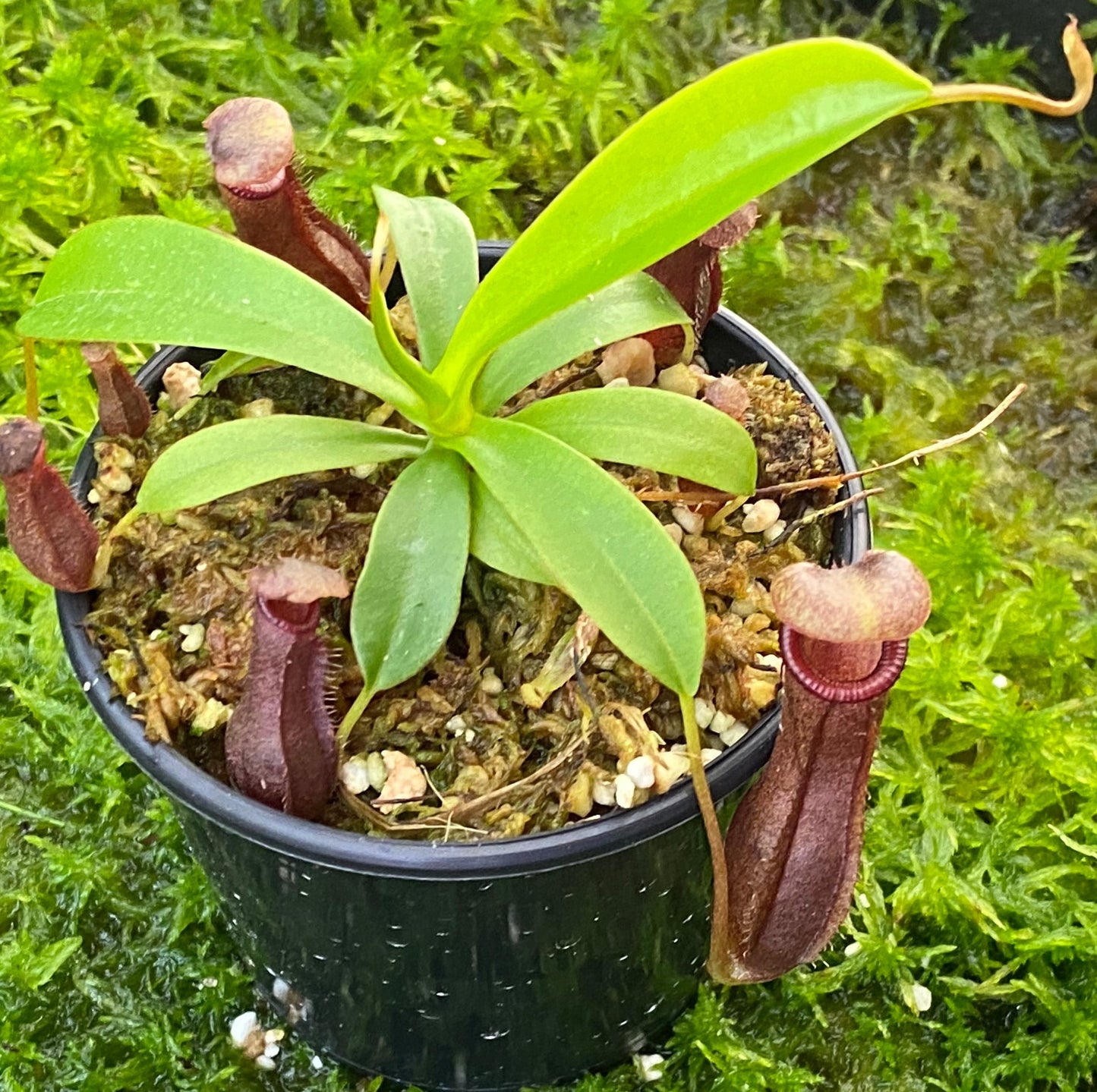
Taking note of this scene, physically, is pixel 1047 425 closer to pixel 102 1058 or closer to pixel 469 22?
pixel 469 22

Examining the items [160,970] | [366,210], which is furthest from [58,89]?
[160,970]

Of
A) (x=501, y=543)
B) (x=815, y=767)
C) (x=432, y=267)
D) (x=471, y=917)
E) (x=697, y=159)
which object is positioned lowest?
(x=471, y=917)

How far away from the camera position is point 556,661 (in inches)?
31.0

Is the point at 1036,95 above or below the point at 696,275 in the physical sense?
above

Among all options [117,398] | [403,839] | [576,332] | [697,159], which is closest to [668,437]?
[576,332]

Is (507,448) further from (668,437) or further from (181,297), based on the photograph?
(181,297)

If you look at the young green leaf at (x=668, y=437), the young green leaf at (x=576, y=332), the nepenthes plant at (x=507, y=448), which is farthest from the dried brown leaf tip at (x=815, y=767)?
the young green leaf at (x=576, y=332)

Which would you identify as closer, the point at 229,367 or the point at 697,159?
the point at 697,159

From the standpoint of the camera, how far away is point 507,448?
2.35ft

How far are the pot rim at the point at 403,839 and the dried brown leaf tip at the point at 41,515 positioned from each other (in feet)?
0.22

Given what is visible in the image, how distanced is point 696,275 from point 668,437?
0.16 m

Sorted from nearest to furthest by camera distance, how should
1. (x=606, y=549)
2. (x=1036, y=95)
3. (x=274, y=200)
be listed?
(x=1036, y=95)
(x=606, y=549)
(x=274, y=200)

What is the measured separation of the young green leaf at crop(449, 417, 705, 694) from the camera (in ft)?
2.07

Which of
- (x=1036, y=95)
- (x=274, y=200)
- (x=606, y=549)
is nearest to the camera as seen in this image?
(x=1036, y=95)
